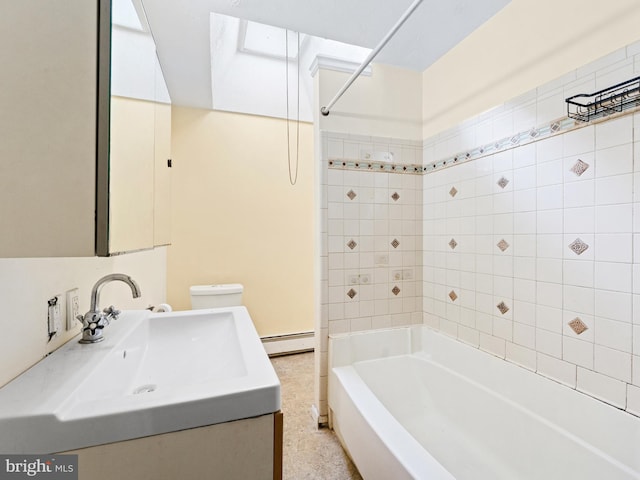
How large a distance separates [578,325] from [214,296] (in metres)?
2.45

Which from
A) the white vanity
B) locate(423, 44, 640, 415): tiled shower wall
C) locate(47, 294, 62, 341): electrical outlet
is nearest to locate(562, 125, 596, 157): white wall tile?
locate(423, 44, 640, 415): tiled shower wall

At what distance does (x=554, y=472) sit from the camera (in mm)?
1171

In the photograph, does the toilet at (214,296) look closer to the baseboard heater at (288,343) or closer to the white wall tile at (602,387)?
the baseboard heater at (288,343)

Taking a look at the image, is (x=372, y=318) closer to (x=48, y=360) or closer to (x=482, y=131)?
(x=482, y=131)

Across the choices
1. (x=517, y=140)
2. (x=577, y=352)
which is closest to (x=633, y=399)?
(x=577, y=352)

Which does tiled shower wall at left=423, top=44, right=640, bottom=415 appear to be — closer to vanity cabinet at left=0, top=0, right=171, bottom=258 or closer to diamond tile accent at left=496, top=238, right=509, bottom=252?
diamond tile accent at left=496, top=238, right=509, bottom=252

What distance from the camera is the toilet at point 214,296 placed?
2.53m

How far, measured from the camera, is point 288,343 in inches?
118

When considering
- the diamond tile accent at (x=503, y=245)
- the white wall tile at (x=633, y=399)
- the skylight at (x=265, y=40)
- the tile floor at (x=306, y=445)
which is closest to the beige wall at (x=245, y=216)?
the skylight at (x=265, y=40)

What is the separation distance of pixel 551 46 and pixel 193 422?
202cm

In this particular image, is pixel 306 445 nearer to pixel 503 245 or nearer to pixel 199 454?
pixel 199 454

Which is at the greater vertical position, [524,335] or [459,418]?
[524,335]

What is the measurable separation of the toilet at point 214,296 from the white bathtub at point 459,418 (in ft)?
3.84

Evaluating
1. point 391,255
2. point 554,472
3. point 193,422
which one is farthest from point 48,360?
point 554,472
